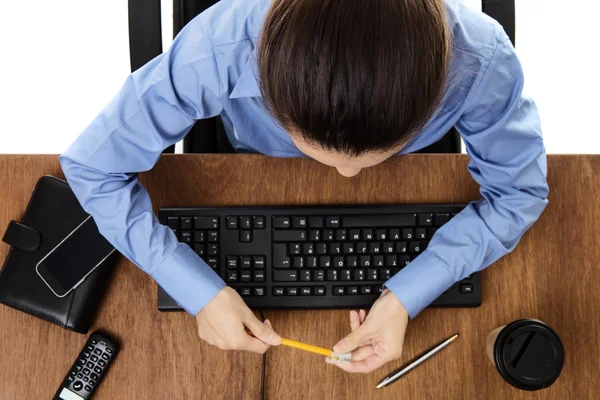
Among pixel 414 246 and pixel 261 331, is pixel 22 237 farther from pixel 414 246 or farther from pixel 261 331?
pixel 414 246

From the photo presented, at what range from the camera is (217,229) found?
0.68m

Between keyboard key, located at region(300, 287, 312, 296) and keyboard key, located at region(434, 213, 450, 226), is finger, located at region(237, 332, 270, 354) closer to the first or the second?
keyboard key, located at region(300, 287, 312, 296)

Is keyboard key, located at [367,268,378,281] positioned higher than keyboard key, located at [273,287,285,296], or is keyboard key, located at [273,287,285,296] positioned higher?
keyboard key, located at [367,268,378,281]

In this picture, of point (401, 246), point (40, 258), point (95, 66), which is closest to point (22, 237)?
point (40, 258)

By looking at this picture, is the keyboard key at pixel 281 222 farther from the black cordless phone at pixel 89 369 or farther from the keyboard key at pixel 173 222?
the black cordless phone at pixel 89 369

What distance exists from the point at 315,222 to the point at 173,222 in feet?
0.61

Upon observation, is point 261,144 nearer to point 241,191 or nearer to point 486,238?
point 241,191

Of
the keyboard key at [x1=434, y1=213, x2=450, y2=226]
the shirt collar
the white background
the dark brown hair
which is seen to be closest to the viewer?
the dark brown hair

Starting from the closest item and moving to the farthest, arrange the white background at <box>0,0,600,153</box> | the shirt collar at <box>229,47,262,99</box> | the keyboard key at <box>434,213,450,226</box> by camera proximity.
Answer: the shirt collar at <box>229,47,262,99</box>
the keyboard key at <box>434,213,450,226</box>
the white background at <box>0,0,600,153</box>

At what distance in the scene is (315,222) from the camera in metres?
0.68

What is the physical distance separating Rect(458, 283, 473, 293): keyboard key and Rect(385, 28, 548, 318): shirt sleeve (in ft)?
0.05

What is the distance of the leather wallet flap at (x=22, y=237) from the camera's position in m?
0.67

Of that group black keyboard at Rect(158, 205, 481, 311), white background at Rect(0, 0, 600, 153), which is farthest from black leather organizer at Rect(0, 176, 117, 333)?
white background at Rect(0, 0, 600, 153)

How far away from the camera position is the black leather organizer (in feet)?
2.16
